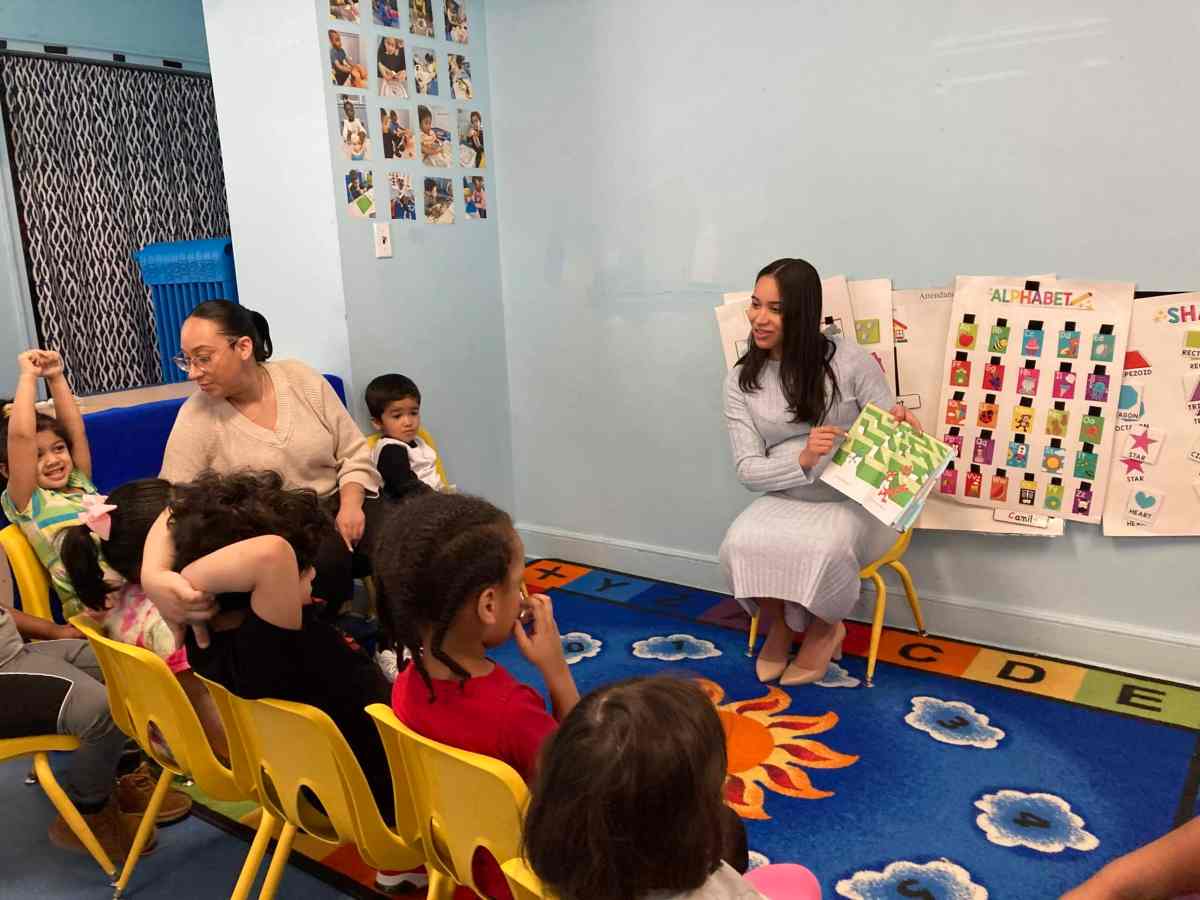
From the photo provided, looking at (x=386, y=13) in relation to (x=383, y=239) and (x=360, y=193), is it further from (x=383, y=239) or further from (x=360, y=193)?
(x=383, y=239)

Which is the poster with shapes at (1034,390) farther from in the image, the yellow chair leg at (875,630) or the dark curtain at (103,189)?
the dark curtain at (103,189)

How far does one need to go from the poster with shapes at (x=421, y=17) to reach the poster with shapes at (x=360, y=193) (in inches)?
23.0

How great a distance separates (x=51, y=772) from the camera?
6.50ft

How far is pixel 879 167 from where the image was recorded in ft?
9.50

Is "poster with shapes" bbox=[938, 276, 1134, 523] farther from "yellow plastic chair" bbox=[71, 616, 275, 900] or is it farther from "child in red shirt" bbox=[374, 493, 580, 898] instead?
"yellow plastic chair" bbox=[71, 616, 275, 900]

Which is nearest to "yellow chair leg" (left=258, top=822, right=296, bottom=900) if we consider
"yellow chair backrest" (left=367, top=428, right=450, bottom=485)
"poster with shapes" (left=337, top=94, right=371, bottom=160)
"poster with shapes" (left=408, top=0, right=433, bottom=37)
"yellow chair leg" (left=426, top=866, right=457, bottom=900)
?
"yellow chair leg" (left=426, top=866, right=457, bottom=900)

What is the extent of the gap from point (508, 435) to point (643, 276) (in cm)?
97

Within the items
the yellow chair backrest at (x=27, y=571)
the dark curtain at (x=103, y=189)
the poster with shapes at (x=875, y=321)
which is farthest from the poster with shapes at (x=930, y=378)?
the dark curtain at (x=103, y=189)

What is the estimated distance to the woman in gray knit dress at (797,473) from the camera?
2.74 meters

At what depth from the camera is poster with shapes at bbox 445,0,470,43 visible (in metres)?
3.50

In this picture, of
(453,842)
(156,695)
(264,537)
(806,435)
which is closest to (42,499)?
(156,695)

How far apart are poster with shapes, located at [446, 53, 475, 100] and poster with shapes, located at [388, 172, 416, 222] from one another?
43 centimetres

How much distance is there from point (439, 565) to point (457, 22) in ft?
9.20

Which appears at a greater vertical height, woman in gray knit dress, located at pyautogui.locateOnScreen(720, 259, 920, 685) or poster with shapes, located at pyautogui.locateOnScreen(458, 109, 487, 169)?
poster with shapes, located at pyautogui.locateOnScreen(458, 109, 487, 169)
